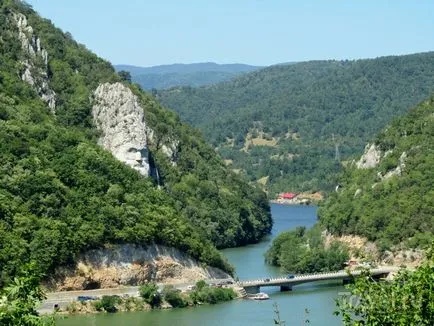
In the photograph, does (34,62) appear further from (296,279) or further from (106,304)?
(106,304)

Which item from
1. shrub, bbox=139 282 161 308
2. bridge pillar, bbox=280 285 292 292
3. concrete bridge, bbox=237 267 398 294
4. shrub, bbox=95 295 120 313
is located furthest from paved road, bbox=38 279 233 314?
bridge pillar, bbox=280 285 292 292

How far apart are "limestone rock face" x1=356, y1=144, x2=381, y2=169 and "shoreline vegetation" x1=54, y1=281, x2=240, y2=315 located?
3653 cm

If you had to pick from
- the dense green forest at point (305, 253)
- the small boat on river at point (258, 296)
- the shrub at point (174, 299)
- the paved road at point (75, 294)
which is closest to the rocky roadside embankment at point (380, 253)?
the dense green forest at point (305, 253)

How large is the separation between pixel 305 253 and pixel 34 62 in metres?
29.0

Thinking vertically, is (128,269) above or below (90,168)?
below

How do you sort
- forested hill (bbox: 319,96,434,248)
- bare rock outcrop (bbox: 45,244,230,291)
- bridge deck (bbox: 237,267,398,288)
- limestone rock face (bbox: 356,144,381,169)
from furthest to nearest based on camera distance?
limestone rock face (bbox: 356,144,381,169) < forested hill (bbox: 319,96,434,248) < bridge deck (bbox: 237,267,398,288) < bare rock outcrop (bbox: 45,244,230,291)

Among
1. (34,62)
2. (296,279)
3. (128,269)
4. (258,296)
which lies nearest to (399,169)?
(296,279)

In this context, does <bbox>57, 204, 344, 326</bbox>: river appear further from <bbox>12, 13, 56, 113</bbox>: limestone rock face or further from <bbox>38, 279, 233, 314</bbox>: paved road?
<bbox>12, 13, 56, 113</bbox>: limestone rock face

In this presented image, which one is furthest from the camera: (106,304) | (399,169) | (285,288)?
(399,169)

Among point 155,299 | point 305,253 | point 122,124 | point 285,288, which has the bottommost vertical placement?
point 285,288

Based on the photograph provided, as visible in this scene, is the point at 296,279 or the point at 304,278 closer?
the point at 296,279

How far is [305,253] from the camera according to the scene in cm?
9606

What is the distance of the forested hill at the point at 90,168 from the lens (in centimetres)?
7612

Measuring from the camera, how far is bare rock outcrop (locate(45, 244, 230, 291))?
240ft
